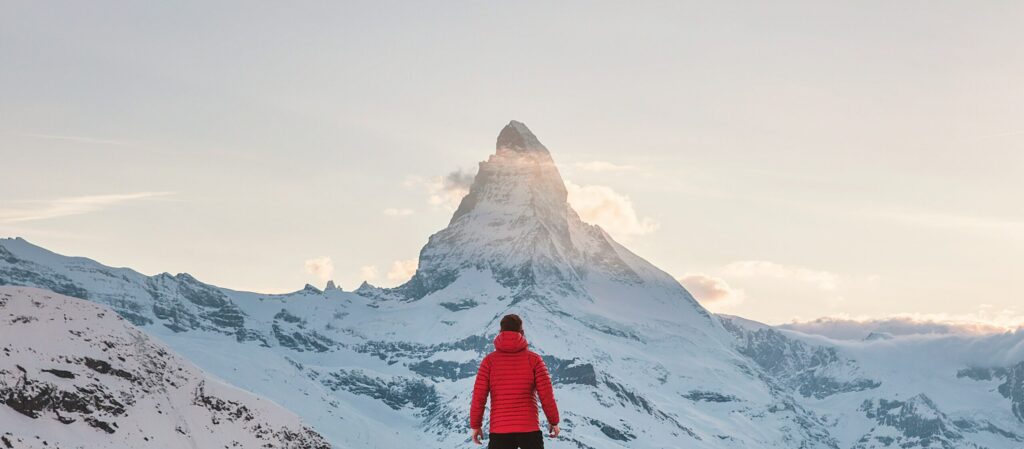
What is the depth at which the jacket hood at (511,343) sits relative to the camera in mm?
32562

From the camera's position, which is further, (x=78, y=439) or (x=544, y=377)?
(x=78, y=439)

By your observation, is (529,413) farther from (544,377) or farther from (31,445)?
(31,445)

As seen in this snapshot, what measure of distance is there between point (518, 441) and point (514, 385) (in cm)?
133

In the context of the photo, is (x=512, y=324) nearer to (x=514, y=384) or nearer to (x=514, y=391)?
(x=514, y=384)

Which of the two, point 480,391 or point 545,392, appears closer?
point 545,392

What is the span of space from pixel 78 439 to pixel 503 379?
557 ft

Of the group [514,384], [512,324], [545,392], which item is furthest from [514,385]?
[512,324]

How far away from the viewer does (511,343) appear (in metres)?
32.6

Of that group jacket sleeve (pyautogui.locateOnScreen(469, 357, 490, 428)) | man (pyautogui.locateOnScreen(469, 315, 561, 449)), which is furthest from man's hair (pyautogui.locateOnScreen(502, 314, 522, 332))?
jacket sleeve (pyautogui.locateOnScreen(469, 357, 490, 428))

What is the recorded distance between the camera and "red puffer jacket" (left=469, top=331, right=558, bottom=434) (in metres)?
32.6

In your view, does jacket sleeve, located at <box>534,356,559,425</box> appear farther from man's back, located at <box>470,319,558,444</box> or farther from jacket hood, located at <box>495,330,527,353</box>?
jacket hood, located at <box>495,330,527,353</box>

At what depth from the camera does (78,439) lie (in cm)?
18962

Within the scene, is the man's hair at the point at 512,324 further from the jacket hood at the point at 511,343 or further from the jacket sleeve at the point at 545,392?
the jacket sleeve at the point at 545,392

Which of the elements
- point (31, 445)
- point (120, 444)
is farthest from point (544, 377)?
point (120, 444)
